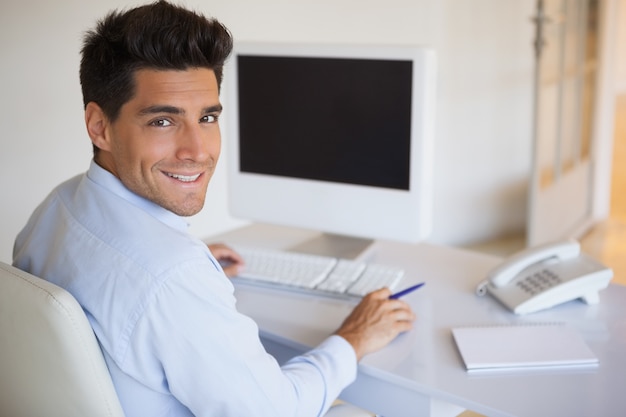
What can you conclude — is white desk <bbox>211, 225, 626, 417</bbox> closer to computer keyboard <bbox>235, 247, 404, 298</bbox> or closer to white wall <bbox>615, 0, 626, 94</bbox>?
computer keyboard <bbox>235, 247, 404, 298</bbox>

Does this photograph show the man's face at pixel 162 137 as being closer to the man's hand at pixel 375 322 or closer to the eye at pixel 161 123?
the eye at pixel 161 123

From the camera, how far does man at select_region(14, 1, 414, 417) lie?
124 centimetres

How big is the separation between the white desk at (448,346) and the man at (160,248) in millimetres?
112

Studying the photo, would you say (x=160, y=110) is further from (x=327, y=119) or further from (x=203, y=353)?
(x=327, y=119)

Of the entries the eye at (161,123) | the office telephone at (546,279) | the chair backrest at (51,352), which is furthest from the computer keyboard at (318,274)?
the chair backrest at (51,352)

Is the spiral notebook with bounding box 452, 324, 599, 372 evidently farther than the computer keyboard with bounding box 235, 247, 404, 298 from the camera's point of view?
No

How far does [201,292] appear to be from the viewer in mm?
1251

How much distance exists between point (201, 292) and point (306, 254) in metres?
0.82

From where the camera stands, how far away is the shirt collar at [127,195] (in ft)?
4.56

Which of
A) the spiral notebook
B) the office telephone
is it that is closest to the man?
the spiral notebook

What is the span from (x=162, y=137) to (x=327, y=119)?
677 mm

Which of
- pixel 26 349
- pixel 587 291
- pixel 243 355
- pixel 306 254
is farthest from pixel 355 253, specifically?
pixel 26 349

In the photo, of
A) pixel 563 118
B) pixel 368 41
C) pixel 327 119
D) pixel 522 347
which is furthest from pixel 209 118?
pixel 563 118

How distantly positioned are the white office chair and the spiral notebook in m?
0.67
